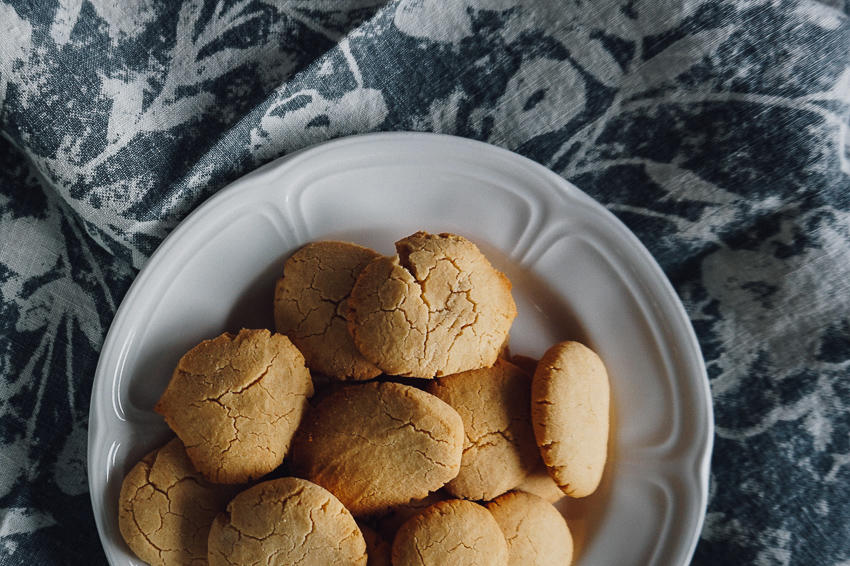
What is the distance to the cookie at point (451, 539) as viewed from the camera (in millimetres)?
979

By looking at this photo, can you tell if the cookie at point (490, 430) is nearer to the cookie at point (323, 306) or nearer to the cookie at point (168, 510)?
the cookie at point (323, 306)

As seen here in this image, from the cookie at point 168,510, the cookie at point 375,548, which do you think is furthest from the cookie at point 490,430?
the cookie at point 168,510

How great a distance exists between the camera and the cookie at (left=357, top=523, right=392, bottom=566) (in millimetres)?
1032

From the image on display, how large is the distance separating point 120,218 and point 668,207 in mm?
931

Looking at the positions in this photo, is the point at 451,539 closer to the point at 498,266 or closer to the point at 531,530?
the point at 531,530

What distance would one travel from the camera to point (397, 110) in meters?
1.18

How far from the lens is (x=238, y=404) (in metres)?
1.01

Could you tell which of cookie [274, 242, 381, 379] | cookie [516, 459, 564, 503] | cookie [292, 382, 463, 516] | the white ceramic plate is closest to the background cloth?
the white ceramic plate

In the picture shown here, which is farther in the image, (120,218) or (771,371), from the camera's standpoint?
(771,371)

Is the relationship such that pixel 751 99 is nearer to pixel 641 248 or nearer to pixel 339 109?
pixel 641 248

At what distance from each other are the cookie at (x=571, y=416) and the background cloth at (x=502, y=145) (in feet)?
0.96

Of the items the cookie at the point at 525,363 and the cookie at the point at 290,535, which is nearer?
the cookie at the point at 290,535

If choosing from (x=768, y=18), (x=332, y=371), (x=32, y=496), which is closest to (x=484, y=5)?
(x=768, y=18)

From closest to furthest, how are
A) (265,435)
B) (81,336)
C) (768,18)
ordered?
(265,435) → (768,18) → (81,336)
